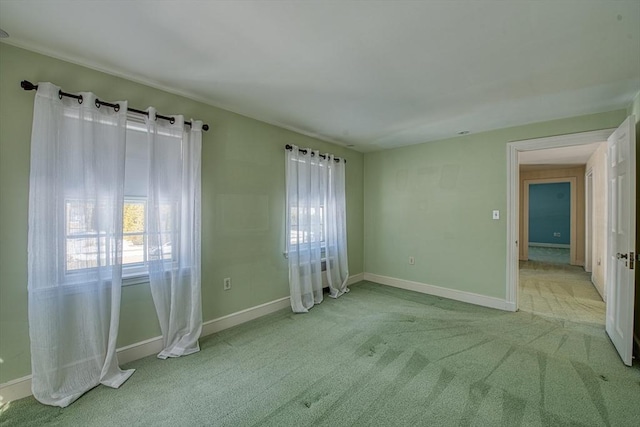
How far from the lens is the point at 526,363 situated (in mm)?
2273

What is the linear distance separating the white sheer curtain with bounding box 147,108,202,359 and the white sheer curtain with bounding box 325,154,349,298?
1982 millimetres

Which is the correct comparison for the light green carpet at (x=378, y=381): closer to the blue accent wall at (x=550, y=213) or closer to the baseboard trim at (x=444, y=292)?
the baseboard trim at (x=444, y=292)

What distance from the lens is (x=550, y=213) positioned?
909 centimetres

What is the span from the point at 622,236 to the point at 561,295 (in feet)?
7.08

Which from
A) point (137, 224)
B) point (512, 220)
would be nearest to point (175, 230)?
point (137, 224)

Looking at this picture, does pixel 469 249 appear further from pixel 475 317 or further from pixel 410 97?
pixel 410 97

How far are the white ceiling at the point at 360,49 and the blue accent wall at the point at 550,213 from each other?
7764 millimetres

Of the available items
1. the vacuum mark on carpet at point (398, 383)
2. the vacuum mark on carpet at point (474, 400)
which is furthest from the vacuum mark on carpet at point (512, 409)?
the vacuum mark on carpet at point (398, 383)

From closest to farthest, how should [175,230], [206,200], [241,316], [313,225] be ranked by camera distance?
[175,230] → [206,200] → [241,316] → [313,225]

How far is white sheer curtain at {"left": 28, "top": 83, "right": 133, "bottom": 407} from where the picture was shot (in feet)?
6.00

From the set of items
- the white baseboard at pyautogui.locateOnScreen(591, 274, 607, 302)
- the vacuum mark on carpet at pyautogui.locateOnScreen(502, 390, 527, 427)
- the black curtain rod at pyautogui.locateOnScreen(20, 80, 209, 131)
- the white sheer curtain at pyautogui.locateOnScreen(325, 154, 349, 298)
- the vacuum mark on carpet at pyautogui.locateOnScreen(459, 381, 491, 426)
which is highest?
the black curtain rod at pyautogui.locateOnScreen(20, 80, 209, 131)

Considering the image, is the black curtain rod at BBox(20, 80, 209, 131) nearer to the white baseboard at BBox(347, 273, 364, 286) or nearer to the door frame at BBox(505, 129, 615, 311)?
the white baseboard at BBox(347, 273, 364, 286)

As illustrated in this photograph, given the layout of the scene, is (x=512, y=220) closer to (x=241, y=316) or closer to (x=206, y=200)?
(x=241, y=316)

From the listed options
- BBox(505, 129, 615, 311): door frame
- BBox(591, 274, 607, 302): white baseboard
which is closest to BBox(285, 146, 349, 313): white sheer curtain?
BBox(505, 129, 615, 311): door frame
